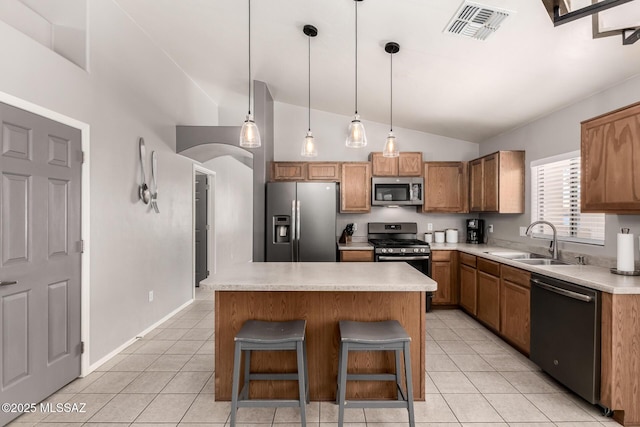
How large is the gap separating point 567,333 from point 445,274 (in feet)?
6.77

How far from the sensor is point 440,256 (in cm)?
443

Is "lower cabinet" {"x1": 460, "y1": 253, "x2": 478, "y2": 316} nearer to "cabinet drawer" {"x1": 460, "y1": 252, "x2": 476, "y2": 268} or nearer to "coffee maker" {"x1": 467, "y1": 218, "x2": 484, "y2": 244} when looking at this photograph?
"cabinet drawer" {"x1": 460, "y1": 252, "x2": 476, "y2": 268}

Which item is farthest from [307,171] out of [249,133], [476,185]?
[249,133]

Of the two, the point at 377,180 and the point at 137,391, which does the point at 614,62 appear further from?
the point at 137,391

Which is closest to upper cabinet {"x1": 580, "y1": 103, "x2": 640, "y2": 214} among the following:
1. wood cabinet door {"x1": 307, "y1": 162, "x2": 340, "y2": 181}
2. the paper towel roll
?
the paper towel roll

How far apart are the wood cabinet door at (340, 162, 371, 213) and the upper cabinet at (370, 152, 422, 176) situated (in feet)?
0.42

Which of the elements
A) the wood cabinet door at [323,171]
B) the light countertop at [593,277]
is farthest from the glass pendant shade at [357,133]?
the wood cabinet door at [323,171]

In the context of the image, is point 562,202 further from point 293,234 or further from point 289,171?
point 289,171

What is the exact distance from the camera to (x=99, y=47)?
2.82 meters

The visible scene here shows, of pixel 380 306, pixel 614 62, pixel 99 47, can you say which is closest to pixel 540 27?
pixel 614 62

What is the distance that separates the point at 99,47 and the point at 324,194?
8.96 feet

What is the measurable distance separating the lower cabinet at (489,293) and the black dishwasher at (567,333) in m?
0.66

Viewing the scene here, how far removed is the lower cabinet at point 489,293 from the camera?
11.3ft

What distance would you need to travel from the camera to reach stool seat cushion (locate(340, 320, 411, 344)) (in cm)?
190
